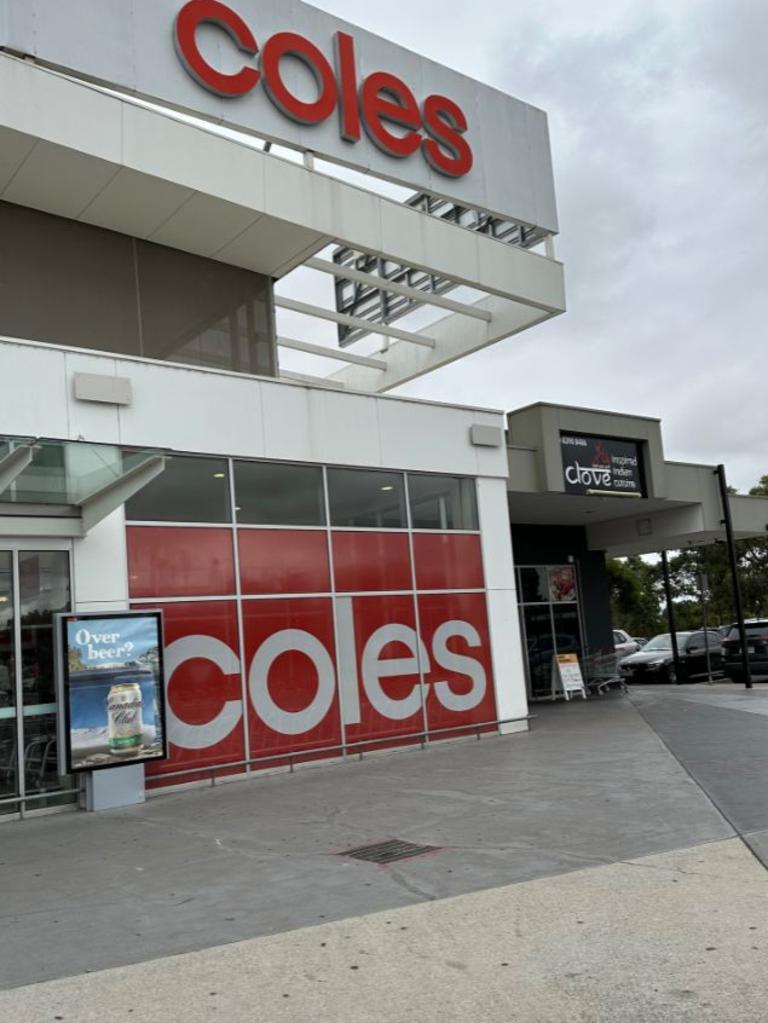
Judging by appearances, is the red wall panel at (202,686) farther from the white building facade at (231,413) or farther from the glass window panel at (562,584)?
the glass window panel at (562,584)

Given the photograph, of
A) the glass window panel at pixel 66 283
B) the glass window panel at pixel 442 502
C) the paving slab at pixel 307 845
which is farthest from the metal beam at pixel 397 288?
the paving slab at pixel 307 845

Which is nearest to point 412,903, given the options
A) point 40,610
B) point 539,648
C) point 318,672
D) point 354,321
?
point 40,610

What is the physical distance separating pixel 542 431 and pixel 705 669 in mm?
12383

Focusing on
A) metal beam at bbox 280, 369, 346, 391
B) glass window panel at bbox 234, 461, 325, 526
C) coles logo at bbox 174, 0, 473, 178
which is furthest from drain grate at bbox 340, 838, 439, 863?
metal beam at bbox 280, 369, 346, 391

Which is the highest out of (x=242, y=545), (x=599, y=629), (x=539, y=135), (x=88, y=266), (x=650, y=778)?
(x=539, y=135)

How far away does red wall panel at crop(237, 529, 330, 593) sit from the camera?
13.0 m

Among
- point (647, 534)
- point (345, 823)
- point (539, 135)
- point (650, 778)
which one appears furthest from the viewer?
point (647, 534)

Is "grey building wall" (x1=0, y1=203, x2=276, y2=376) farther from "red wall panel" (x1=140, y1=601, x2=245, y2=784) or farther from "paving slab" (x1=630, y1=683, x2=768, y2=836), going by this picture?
"paving slab" (x1=630, y1=683, x2=768, y2=836)

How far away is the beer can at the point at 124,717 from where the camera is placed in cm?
1077

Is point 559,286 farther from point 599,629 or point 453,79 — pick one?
point 599,629

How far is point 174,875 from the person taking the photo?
7.17 metres

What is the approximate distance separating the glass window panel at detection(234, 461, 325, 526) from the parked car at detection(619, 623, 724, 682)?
53.9 ft

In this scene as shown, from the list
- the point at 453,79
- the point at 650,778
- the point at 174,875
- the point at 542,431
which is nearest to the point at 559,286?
the point at 542,431

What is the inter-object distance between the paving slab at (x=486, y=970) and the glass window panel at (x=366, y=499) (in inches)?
343
